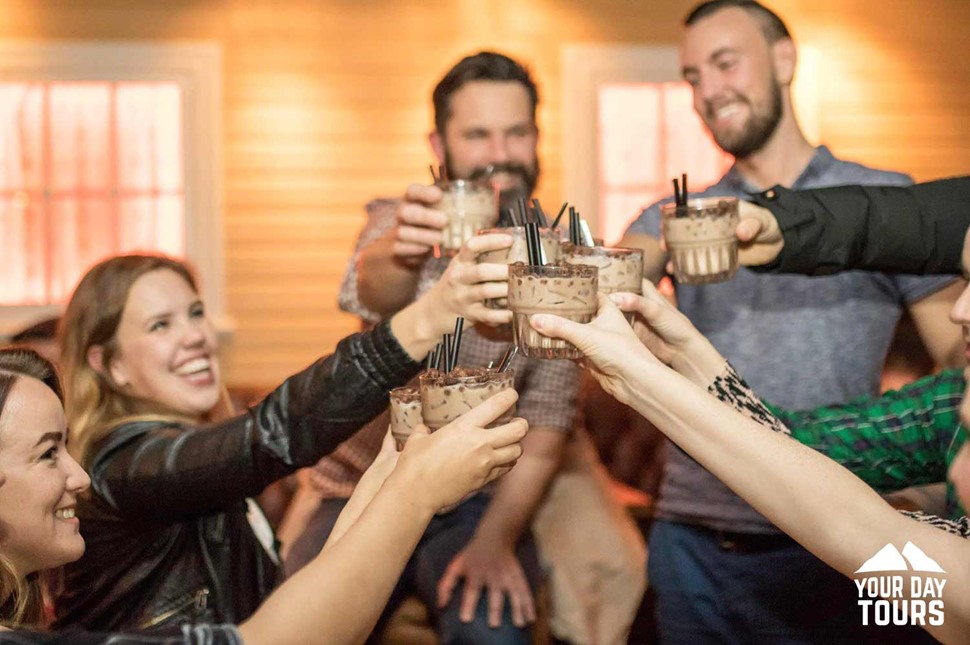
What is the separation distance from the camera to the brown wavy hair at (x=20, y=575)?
5.59 ft

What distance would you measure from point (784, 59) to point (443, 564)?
1839 millimetres

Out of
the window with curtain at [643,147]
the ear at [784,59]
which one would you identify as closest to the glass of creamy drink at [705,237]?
the ear at [784,59]

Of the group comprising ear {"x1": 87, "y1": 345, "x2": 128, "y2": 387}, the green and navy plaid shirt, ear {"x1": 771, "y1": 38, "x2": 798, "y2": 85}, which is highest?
ear {"x1": 771, "y1": 38, "x2": 798, "y2": 85}

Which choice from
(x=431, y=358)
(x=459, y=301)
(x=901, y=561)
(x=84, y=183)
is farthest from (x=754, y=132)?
(x=84, y=183)

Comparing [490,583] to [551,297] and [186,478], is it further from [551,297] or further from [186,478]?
A: [551,297]

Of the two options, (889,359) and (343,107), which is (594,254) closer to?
(889,359)

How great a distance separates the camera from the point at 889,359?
3.94 meters

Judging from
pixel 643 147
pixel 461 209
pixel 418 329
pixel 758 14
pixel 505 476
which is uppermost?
pixel 643 147

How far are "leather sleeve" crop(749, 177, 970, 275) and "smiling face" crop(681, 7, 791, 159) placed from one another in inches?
25.2

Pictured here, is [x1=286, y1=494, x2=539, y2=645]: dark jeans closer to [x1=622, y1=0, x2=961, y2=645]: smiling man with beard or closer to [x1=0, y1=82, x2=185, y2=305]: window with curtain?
[x1=622, y1=0, x2=961, y2=645]: smiling man with beard

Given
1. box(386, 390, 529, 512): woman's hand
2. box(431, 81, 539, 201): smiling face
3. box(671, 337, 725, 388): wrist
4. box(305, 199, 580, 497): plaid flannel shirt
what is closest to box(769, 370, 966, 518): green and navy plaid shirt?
box(671, 337, 725, 388): wrist

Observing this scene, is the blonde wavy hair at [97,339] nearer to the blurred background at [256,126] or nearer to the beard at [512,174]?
the beard at [512,174]

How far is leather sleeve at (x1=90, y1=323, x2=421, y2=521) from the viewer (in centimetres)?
213

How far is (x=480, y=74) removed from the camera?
3.34 meters
